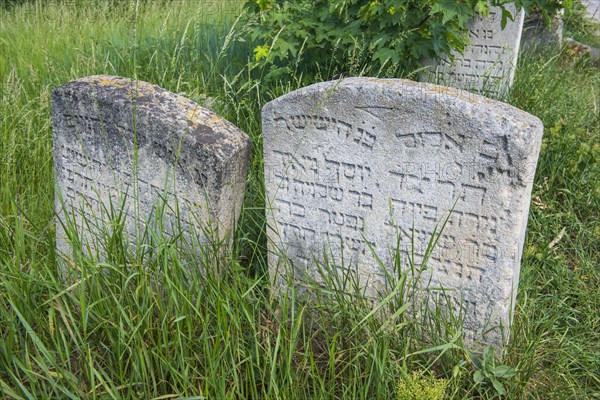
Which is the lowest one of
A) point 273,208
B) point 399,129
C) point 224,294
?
point 224,294

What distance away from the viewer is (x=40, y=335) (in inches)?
83.0

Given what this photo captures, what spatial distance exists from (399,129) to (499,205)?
0.42 metres

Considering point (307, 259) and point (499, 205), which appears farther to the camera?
point (307, 259)

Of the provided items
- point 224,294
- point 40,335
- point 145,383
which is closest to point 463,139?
point 224,294

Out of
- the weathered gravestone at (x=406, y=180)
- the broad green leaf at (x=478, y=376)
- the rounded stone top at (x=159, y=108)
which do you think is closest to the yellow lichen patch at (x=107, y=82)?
the rounded stone top at (x=159, y=108)

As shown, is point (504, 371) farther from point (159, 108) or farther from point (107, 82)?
point (107, 82)

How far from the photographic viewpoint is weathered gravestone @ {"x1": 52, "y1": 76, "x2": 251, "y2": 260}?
242 cm

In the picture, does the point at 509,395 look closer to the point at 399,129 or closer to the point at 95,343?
the point at 399,129

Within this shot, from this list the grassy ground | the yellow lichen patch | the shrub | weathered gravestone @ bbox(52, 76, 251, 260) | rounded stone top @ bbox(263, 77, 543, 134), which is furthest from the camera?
the shrub

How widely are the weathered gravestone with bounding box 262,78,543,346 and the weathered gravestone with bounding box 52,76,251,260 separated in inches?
8.0

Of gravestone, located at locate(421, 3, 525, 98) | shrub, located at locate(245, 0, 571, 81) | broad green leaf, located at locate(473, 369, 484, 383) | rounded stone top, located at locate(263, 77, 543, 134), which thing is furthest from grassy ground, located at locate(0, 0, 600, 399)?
gravestone, located at locate(421, 3, 525, 98)

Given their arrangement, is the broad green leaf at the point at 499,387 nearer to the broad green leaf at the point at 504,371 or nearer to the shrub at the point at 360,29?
the broad green leaf at the point at 504,371

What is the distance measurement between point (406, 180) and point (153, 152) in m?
0.95

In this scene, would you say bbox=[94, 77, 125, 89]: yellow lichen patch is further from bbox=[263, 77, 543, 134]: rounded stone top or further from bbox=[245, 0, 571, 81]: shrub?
bbox=[245, 0, 571, 81]: shrub
